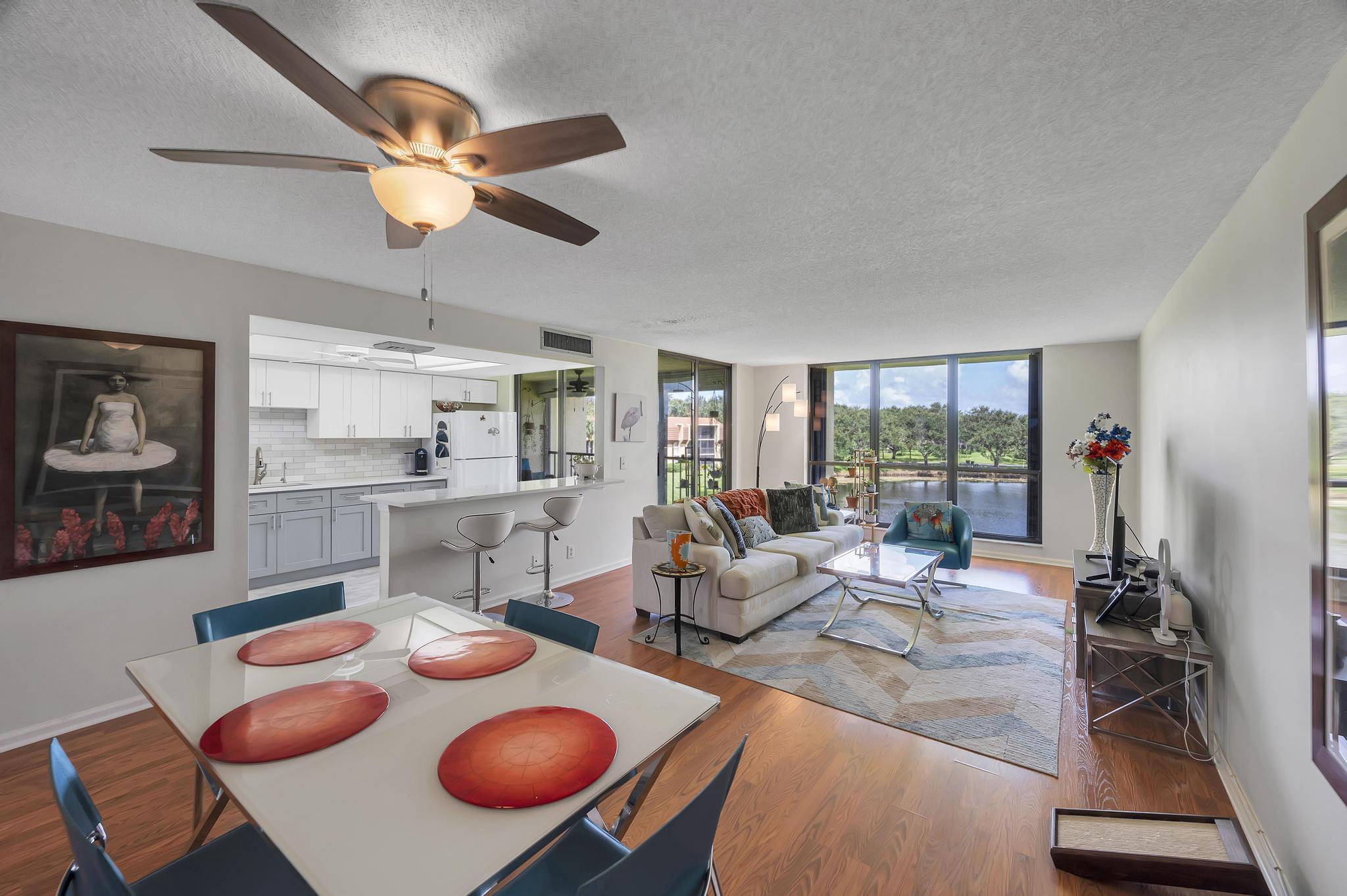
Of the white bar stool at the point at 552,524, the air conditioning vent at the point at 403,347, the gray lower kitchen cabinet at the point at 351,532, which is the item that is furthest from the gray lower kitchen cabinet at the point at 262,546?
the white bar stool at the point at 552,524

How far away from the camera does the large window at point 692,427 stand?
6.93m

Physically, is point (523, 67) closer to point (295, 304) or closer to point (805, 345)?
point (295, 304)

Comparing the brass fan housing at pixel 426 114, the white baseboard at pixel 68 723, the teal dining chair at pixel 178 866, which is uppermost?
the brass fan housing at pixel 426 114

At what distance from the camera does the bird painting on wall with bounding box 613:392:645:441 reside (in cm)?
574

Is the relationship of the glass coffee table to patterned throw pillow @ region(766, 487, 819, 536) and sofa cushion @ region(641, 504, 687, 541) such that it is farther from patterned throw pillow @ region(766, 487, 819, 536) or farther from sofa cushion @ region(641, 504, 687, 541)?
sofa cushion @ region(641, 504, 687, 541)

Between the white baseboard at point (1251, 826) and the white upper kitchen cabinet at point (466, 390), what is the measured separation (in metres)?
6.95

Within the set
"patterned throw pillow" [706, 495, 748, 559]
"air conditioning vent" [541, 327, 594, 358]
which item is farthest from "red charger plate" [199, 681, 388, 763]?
"air conditioning vent" [541, 327, 594, 358]

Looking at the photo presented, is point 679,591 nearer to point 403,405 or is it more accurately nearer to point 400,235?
point 400,235

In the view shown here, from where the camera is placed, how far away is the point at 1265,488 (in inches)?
73.9

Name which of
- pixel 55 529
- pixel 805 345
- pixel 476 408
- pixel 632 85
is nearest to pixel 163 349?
pixel 55 529

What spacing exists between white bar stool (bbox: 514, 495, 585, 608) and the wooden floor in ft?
6.63

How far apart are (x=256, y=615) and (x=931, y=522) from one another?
5.07 metres

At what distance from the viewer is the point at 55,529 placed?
2.64 metres

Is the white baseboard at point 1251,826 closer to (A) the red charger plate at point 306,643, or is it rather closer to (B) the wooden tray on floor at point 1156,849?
(B) the wooden tray on floor at point 1156,849
